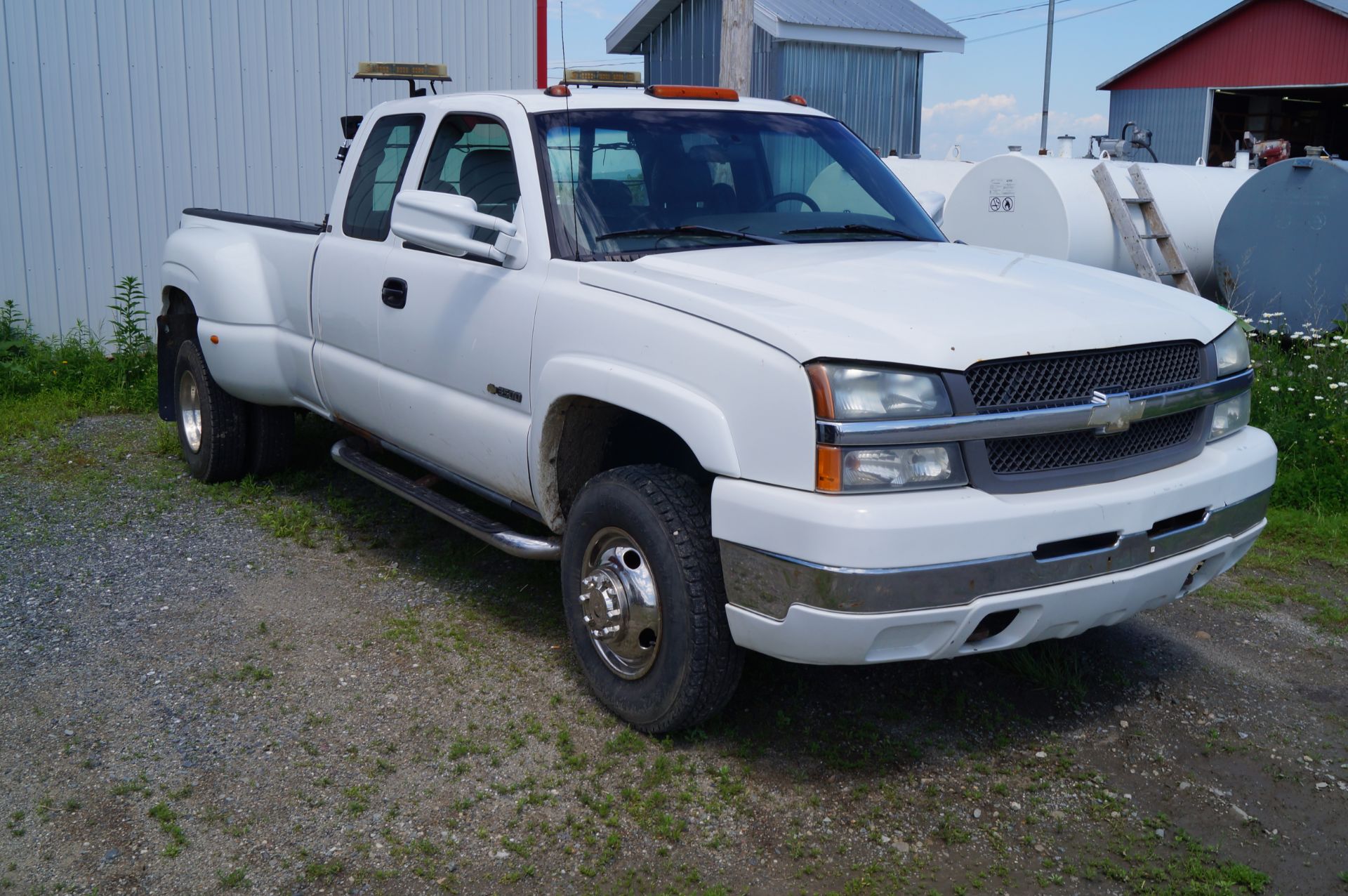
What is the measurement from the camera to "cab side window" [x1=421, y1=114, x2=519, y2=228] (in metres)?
4.55

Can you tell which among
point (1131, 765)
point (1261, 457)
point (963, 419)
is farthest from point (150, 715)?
point (1261, 457)

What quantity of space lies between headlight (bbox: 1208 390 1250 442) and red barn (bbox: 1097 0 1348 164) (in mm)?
26601

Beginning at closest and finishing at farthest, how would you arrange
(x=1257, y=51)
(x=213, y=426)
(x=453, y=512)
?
1. (x=453, y=512)
2. (x=213, y=426)
3. (x=1257, y=51)

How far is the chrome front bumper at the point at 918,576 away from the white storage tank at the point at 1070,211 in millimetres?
7736

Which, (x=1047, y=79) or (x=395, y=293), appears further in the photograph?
(x=1047, y=79)

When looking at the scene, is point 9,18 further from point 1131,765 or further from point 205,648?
point 1131,765

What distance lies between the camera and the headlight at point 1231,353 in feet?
12.7

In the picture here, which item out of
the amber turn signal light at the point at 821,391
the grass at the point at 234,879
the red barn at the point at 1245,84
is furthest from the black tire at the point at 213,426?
the red barn at the point at 1245,84

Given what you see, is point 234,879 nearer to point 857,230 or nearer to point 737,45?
point 857,230

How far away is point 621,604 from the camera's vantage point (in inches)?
149

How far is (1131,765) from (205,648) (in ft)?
10.9

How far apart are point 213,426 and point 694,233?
353 cm

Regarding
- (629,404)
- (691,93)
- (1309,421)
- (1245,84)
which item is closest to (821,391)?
(629,404)

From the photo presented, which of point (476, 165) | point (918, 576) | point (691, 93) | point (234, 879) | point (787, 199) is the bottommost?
point (234, 879)
